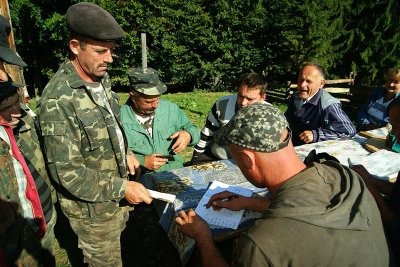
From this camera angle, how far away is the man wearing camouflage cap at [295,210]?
4.13 feet

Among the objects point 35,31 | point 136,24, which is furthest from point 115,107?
point 35,31

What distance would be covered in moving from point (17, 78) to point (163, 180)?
3.43m

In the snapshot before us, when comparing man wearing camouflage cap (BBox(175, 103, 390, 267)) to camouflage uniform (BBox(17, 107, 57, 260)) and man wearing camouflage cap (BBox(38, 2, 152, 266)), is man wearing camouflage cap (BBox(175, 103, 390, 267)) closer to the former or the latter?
man wearing camouflage cap (BBox(38, 2, 152, 266))

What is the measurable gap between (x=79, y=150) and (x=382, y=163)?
2916 mm

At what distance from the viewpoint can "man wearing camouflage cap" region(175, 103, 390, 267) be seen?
4.13 ft

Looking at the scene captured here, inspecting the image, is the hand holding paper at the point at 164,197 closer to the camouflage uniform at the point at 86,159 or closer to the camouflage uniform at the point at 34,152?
the camouflage uniform at the point at 86,159

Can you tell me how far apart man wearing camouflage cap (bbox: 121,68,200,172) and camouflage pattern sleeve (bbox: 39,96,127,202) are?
24.8 inches

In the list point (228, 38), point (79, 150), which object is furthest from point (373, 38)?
point (79, 150)

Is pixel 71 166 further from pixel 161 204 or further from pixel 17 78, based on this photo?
pixel 17 78

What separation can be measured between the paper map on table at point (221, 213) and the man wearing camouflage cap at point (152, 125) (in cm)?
83

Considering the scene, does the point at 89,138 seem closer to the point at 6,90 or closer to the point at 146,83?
the point at 6,90

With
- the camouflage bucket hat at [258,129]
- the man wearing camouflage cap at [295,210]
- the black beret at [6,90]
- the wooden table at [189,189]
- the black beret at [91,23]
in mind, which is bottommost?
the wooden table at [189,189]

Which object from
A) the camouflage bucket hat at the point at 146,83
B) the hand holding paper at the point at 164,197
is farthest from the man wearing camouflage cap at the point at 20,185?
the camouflage bucket hat at the point at 146,83

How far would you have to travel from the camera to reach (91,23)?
210cm
